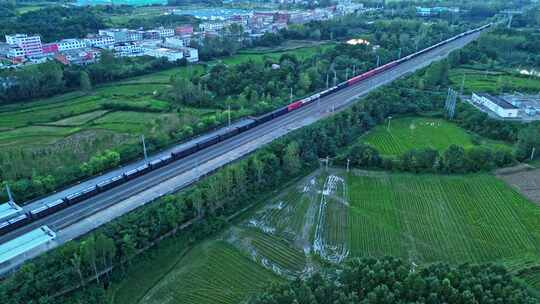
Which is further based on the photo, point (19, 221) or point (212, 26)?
point (212, 26)

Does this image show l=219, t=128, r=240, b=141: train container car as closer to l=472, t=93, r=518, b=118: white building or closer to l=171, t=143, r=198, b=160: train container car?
l=171, t=143, r=198, b=160: train container car

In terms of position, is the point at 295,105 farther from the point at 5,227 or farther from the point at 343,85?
the point at 5,227

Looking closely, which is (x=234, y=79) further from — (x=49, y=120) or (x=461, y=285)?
(x=461, y=285)

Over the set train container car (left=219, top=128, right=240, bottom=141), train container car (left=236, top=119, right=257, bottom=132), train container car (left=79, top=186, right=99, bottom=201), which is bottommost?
train container car (left=79, top=186, right=99, bottom=201)

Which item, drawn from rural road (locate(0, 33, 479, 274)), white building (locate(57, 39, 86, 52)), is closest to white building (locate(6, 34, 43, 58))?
white building (locate(57, 39, 86, 52))

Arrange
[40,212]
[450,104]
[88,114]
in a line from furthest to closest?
[450,104]
[88,114]
[40,212]

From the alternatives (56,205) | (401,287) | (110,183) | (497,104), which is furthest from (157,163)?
(497,104)

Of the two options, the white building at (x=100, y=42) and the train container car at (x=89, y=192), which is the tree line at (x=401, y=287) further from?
the white building at (x=100, y=42)
